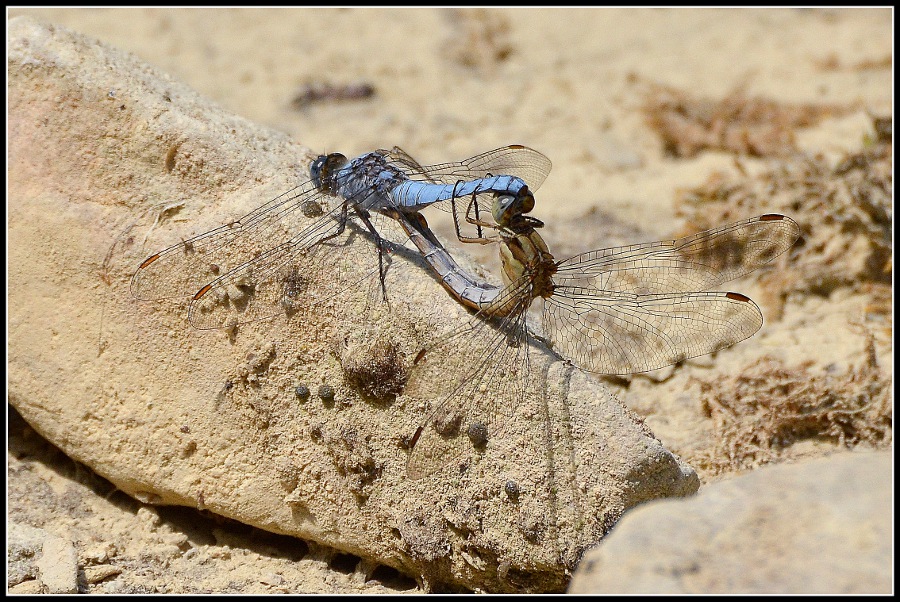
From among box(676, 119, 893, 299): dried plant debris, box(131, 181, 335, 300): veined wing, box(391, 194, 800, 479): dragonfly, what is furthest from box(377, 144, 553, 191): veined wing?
box(676, 119, 893, 299): dried plant debris

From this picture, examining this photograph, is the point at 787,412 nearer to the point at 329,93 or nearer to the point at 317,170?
the point at 317,170

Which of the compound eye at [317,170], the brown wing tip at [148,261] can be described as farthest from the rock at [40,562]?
the compound eye at [317,170]

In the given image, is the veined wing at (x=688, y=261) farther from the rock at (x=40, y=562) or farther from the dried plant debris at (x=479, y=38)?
the dried plant debris at (x=479, y=38)

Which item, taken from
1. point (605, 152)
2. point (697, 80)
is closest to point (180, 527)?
point (605, 152)

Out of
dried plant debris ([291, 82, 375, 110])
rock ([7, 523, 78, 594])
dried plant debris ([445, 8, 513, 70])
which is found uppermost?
dried plant debris ([445, 8, 513, 70])

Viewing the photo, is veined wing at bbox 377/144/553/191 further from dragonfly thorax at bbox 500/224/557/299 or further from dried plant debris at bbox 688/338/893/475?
dried plant debris at bbox 688/338/893/475

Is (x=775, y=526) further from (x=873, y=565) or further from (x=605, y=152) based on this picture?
(x=605, y=152)

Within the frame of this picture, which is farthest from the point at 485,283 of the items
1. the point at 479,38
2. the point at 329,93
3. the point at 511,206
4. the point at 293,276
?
the point at 479,38
